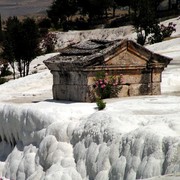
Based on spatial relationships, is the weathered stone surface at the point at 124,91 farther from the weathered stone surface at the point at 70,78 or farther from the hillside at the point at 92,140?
the weathered stone surface at the point at 70,78

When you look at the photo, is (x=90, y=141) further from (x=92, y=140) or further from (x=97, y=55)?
(x=97, y=55)

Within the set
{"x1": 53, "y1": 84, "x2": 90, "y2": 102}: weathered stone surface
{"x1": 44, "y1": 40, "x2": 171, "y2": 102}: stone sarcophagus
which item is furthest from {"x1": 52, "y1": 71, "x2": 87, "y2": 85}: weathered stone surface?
{"x1": 53, "y1": 84, "x2": 90, "y2": 102}: weathered stone surface

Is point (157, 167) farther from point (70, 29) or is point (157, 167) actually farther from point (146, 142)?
point (70, 29)

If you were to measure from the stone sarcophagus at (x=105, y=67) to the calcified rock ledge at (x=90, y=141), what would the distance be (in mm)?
1417

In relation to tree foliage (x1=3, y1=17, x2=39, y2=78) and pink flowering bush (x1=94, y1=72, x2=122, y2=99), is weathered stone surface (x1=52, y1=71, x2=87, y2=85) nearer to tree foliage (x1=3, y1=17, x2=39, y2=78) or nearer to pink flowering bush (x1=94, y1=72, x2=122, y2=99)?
pink flowering bush (x1=94, y1=72, x2=122, y2=99)

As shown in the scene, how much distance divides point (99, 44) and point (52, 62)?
141 cm

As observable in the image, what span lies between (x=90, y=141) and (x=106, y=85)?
180 inches


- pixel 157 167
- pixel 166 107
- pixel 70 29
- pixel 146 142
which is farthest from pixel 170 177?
pixel 70 29

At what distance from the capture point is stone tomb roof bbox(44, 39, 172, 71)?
15.2 metres

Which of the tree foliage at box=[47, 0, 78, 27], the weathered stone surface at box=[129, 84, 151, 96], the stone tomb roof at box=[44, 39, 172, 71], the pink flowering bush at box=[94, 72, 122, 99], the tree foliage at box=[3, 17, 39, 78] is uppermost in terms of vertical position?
the stone tomb roof at box=[44, 39, 172, 71]

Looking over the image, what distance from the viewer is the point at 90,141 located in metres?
11.2

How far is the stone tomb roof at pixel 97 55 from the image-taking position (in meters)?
15.2

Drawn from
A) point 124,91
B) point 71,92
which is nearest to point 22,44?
point 71,92

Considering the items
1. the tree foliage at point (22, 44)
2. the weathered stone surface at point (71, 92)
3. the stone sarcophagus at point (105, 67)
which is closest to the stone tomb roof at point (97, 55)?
the stone sarcophagus at point (105, 67)
